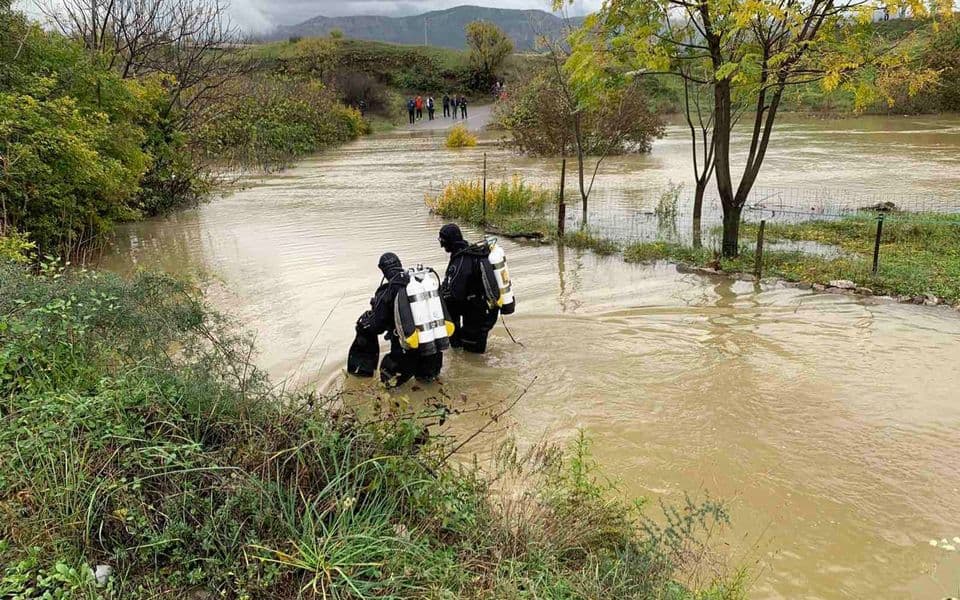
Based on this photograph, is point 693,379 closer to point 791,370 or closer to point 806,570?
point 791,370

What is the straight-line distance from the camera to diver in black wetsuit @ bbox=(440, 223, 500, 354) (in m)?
6.87

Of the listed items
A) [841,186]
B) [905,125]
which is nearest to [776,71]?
[841,186]

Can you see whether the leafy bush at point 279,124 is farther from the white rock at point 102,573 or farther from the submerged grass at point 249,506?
the white rock at point 102,573

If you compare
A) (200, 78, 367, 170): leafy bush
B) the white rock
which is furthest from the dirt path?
the white rock

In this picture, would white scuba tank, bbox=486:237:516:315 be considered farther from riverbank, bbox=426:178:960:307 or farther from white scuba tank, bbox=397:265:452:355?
riverbank, bbox=426:178:960:307

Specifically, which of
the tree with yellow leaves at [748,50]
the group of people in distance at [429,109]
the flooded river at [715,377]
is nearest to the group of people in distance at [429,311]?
the flooded river at [715,377]

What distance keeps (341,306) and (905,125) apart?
35379mm

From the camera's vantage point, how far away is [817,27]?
930 centimetres

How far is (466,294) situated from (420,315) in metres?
1.28

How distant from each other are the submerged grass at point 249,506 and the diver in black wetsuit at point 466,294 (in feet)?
9.14

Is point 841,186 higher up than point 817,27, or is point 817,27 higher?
point 817,27

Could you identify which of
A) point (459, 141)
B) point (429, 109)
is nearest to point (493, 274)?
point (459, 141)

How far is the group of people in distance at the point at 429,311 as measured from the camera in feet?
19.0

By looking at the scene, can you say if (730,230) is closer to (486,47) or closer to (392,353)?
(392,353)
